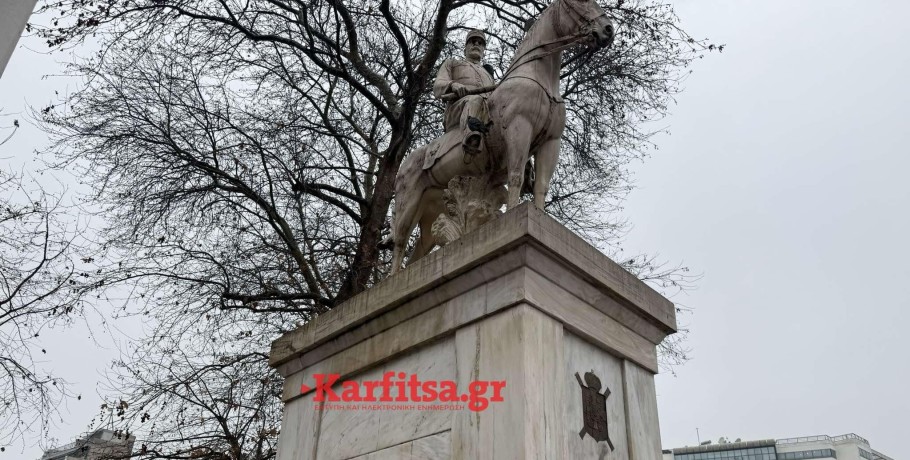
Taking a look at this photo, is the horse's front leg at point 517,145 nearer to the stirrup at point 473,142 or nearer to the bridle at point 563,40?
the stirrup at point 473,142

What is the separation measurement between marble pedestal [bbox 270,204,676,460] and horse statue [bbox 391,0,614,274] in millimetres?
799

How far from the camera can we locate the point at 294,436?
532 cm

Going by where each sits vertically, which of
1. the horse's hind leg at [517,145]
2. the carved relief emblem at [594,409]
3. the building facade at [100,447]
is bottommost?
the carved relief emblem at [594,409]

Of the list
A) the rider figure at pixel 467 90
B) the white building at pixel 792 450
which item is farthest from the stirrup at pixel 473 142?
the white building at pixel 792 450

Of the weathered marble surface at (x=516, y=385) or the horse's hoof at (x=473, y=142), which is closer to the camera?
the weathered marble surface at (x=516, y=385)

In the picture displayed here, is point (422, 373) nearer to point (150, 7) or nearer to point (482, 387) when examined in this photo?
point (482, 387)

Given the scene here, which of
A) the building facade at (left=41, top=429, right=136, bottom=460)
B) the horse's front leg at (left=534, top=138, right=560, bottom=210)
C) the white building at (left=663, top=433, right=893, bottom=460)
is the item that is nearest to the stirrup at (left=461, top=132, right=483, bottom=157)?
the horse's front leg at (left=534, top=138, right=560, bottom=210)

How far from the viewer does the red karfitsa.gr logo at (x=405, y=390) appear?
3984mm

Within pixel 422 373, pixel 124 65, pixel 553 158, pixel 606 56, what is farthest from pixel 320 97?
pixel 422 373

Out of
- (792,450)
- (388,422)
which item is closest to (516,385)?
(388,422)

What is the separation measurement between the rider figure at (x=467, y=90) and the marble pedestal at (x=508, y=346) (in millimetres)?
1023

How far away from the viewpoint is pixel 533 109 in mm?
5145

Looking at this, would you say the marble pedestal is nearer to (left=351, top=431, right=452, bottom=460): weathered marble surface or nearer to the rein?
(left=351, top=431, right=452, bottom=460): weathered marble surface

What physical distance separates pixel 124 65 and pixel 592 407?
1017cm
